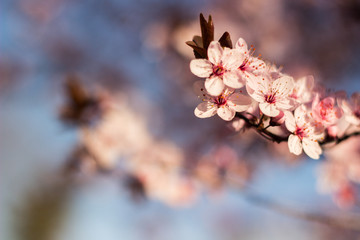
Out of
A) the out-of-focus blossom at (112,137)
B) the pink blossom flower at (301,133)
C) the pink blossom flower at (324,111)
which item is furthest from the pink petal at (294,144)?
the out-of-focus blossom at (112,137)

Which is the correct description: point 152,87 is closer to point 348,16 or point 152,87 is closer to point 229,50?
point 348,16

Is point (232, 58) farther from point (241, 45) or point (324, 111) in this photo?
point (324, 111)

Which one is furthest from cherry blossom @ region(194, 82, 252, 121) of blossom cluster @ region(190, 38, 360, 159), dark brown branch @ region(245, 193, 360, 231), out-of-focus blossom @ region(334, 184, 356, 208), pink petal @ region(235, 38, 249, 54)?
out-of-focus blossom @ region(334, 184, 356, 208)

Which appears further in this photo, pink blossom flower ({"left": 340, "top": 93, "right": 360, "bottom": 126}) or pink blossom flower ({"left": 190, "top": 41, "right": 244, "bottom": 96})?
pink blossom flower ({"left": 340, "top": 93, "right": 360, "bottom": 126})

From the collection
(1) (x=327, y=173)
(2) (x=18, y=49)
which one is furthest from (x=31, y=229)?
(1) (x=327, y=173)

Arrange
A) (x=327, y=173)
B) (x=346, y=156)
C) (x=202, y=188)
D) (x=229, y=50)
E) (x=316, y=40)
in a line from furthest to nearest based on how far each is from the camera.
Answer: (x=202, y=188) < (x=316, y=40) < (x=327, y=173) < (x=346, y=156) < (x=229, y=50)

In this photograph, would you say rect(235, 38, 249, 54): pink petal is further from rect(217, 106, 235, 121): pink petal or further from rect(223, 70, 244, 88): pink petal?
rect(217, 106, 235, 121): pink petal

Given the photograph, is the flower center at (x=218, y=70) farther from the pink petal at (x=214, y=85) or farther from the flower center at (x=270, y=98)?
the flower center at (x=270, y=98)
